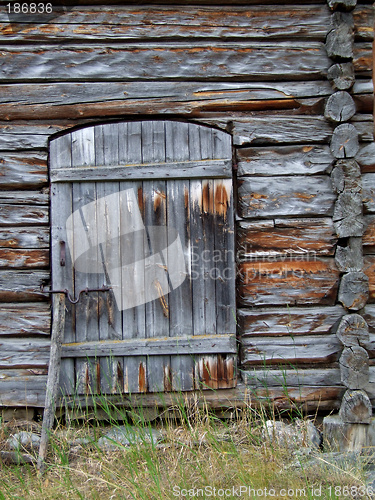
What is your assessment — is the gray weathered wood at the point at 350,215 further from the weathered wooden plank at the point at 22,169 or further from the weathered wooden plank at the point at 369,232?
the weathered wooden plank at the point at 22,169

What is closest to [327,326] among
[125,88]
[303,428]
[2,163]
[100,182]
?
[303,428]

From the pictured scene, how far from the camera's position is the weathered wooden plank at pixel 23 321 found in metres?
2.93

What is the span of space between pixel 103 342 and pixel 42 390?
59 centimetres

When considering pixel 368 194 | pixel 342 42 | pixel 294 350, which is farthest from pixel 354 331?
pixel 342 42

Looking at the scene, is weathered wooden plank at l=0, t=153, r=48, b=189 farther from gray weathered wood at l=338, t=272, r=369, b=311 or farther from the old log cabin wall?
gray weathered wood at l=338, t=272, r=369, b=311

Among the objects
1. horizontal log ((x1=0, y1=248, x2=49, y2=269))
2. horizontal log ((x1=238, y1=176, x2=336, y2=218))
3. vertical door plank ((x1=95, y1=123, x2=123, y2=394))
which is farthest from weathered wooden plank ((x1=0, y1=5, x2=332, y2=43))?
horizontal log ((x1=0, y1=248, x2=49, y2=269))

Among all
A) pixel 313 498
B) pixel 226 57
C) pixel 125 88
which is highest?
pixel 226 57

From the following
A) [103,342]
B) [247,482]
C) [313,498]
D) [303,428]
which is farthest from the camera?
[103,342]

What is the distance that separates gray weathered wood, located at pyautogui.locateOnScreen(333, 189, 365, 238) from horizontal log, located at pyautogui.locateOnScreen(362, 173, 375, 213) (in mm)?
106

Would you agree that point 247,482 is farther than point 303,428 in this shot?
No

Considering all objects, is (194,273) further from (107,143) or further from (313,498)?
(313,498)

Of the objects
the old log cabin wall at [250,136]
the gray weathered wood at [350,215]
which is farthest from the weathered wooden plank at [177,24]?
the gray weathered wood at [350,215]

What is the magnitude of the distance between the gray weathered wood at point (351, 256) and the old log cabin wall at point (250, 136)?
0.01 m

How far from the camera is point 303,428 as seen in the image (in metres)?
2.64
